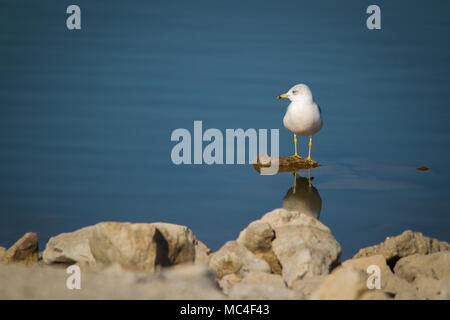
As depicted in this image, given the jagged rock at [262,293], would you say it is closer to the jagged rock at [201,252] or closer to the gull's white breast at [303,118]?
the jagged rock at [201,252]

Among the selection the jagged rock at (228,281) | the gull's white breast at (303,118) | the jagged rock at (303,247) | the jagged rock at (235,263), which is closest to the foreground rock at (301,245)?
the jagged rock at (303,247)

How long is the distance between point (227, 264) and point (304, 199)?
6.51 feet

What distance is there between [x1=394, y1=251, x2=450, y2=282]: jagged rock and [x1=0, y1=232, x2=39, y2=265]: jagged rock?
3.19 metres

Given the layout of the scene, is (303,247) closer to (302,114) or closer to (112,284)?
(112,284)

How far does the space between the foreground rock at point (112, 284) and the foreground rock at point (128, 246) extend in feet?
0.35

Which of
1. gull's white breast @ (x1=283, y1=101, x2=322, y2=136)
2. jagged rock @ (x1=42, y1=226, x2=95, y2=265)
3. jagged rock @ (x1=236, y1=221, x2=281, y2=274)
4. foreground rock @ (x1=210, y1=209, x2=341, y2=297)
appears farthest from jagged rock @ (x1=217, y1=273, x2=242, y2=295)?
gull's white breast @ (x1=283, y1=101, x2=322, y2=136)

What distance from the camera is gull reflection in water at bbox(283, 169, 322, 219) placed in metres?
7.57

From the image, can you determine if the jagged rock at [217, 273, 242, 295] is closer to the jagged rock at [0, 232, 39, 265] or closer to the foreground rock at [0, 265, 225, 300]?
the foreground rock at [0, 265, 225, 300]

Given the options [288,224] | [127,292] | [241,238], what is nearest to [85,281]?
[127,292]

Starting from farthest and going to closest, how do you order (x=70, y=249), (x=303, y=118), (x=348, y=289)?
(x=303, y=118) → (x=70, y=249) → (x=348, y=289)

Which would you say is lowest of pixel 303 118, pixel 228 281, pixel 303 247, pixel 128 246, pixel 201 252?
pixel 228 281

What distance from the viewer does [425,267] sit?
616 cm

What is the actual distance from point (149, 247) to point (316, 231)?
1679 millimetres

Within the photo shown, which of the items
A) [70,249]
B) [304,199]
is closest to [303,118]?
[304,199]
